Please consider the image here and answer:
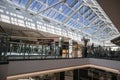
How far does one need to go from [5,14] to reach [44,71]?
10151 millimetres

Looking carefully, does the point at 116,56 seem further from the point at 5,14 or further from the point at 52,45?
the point at 5,14

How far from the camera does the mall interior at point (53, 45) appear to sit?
6.64 metres

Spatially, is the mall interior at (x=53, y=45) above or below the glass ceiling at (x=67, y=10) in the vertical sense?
below

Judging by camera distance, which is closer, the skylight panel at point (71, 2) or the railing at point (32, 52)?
the railing at point (32, 52)

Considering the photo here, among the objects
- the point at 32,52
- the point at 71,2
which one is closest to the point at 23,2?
the point at 71,2

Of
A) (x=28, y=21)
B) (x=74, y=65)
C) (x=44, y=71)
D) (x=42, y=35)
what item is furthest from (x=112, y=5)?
(x=42, y=35)

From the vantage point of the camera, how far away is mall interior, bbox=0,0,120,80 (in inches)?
261

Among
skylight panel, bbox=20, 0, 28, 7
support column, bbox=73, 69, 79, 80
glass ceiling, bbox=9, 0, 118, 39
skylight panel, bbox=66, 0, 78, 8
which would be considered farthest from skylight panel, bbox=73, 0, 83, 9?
support column, bbox=73, 69, 79, 80

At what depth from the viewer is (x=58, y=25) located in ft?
81.8

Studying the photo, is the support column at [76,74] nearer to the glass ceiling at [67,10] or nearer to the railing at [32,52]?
the railing at [32,52]

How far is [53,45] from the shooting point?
11.6m

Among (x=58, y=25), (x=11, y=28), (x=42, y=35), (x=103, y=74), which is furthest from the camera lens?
(x=58, y=25)

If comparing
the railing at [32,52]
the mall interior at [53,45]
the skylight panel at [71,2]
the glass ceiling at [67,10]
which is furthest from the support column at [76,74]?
the skylight panel at [71,2]

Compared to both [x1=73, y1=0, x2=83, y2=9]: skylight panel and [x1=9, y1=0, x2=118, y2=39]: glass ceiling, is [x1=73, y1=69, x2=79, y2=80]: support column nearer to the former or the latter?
[x1=9, y1=0, x2=118, y2=39]: glass ceiling
